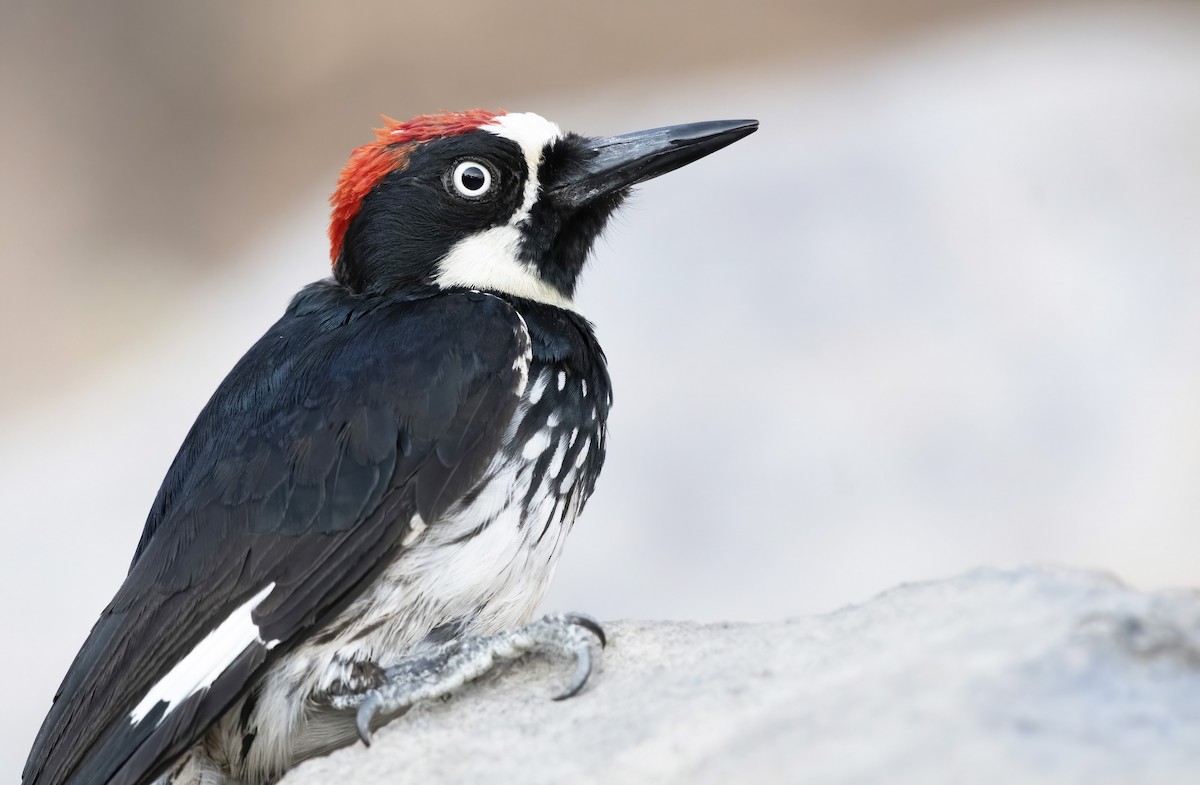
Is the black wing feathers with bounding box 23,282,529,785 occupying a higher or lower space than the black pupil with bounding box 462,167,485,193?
lower

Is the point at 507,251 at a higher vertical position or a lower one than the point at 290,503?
higher

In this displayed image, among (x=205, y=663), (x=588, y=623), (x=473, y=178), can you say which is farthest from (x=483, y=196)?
(x=205, y=663)

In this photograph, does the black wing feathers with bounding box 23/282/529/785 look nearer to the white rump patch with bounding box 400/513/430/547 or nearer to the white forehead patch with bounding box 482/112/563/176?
the white rump patch with bounding box 400/513/430/547

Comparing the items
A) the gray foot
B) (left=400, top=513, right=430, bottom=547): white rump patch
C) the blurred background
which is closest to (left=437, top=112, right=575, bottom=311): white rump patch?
the blurred background

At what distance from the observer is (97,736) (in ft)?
7.22

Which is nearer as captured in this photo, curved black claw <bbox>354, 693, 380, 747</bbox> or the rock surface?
the rock surface

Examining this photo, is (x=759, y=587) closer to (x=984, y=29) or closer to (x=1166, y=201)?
(x=1166, y=201)

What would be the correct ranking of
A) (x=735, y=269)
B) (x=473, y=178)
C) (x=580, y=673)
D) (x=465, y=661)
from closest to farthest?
(x=580, y=673)
(x=465, y=661)
(x=473, y=178)
(x=735, y=269)

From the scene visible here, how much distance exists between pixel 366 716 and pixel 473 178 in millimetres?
1200

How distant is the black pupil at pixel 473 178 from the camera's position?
280 centimetres

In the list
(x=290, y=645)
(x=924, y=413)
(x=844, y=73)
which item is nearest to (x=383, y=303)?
(x=290, y=645)

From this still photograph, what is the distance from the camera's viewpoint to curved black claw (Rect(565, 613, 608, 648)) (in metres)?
2.22

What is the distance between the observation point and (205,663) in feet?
7.22

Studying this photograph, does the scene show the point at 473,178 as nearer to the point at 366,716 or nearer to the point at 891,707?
the point at 366,716
